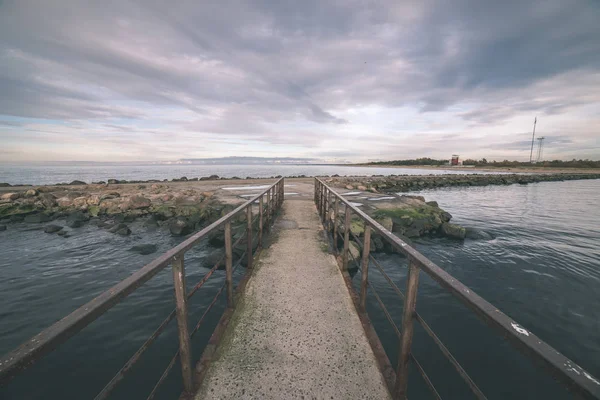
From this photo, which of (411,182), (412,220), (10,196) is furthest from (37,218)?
(411,182)

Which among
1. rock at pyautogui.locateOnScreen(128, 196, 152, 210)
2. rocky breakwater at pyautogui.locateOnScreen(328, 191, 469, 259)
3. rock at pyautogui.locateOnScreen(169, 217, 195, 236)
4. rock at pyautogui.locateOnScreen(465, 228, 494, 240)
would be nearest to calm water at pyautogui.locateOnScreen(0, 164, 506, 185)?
rock at pyautogui.locateOnScreen(128, 196, 152, 210)

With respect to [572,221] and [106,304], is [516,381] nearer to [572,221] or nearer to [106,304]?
[106,304]

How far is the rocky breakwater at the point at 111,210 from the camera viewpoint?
34.9 feet

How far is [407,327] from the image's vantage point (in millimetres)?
2088

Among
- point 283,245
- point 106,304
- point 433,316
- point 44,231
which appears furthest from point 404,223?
point 44,231

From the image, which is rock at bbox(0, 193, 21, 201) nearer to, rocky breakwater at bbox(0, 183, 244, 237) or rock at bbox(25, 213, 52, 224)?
rocky breakwater at bbox(0, 183, 244, 237)

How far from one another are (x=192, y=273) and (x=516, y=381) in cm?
681

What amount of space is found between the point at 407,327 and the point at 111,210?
15.3 metres

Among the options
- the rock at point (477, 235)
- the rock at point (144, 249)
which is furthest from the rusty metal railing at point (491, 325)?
the rock at point (477, 235)

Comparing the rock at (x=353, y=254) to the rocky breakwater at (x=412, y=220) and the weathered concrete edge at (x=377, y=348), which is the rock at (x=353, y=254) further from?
the rocky breakwater at (x=412, y=220)

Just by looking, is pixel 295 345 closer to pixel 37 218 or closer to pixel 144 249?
pixel 144 249

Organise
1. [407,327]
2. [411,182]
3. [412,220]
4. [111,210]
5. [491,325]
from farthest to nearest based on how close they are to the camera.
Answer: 1. [411,182]
2. [111,210]
3. [412,220]
4. [407,327]
5. [491,325]

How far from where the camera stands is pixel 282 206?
10344mm

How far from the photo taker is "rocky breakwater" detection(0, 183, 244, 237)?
10.6 metres
